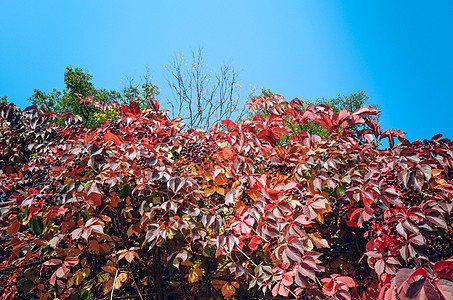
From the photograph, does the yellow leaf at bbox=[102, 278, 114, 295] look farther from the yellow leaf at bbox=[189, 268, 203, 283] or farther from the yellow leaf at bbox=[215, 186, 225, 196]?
the yellow leaf at bbox=[215, 186, 225, 196]

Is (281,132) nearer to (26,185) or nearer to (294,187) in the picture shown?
(294,187)

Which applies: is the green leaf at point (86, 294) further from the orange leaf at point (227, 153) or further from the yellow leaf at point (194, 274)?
the orange leaf at point (227, 153)

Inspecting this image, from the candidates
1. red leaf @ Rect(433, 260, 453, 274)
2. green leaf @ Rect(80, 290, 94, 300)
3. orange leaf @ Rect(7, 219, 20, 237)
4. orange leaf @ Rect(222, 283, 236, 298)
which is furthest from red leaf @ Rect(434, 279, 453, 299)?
orange leaf @ Rect(7, 219, 20, 237)

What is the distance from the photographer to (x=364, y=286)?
5.60 ft

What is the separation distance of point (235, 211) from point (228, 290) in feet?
1.64

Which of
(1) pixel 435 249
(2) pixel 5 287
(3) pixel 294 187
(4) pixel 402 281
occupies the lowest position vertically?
(2) pixel 5 287

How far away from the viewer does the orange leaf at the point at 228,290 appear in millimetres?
1827

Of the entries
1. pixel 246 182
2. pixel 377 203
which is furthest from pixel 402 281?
pixel 246 182

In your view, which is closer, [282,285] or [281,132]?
[282,285]

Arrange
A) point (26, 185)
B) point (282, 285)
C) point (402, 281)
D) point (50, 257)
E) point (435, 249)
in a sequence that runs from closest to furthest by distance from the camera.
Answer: point (402, 281) < point (435, 249) < point (282, 285) < point (50, 257) < point (26, 185)

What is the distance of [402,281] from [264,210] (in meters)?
0.69

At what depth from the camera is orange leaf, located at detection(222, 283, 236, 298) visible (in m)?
1.83

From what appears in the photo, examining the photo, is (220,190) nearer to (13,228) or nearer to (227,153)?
(227,153)

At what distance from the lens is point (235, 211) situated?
5.92 feet
